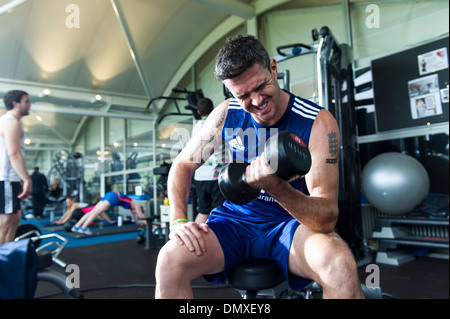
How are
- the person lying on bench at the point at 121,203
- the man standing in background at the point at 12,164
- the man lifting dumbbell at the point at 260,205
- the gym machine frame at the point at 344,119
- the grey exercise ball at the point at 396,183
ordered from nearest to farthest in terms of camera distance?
the man lifting dumbbell at the point at 260,205 → the man standing in background at the point at 12,164 → the person lying on bench at the point at 121,203 → the gym machine frame at the point at 344,119 → the grey exercise ball at the point at 396,183

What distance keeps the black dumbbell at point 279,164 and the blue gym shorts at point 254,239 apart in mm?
296

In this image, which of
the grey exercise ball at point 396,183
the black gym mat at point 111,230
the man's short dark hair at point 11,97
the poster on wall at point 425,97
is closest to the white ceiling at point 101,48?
the man's short dark hair at point 11,97

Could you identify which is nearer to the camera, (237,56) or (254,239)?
Result: (237,56)

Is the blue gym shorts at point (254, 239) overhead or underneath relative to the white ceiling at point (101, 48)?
underneath

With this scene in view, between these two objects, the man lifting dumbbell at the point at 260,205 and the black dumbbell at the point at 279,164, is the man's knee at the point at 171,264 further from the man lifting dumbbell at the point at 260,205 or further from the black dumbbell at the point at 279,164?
the black dumbbell at the point at 279,164

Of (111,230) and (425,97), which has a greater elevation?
(425,97)

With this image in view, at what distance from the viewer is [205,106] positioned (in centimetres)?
83

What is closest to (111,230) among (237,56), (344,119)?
(237,56)

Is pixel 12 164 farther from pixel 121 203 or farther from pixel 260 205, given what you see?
pixel 260 205

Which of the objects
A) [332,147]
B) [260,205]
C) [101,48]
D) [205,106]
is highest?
[101,48]

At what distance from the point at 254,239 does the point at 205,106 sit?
0.39 m

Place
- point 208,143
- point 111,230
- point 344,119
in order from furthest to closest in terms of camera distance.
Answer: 1. point 344,119
2. point 111,230
3. point 208,143

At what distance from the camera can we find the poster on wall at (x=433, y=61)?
238 centimetres
